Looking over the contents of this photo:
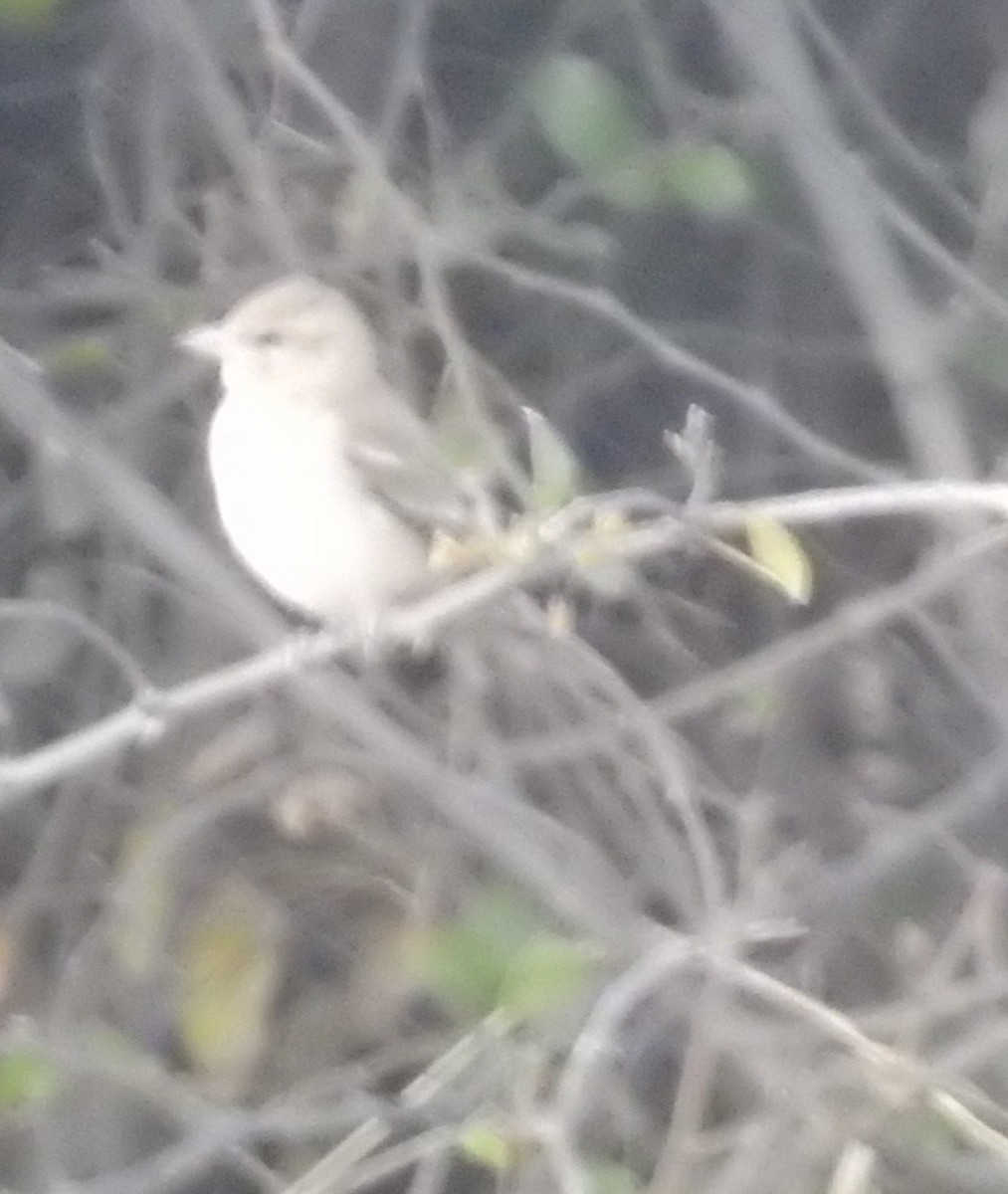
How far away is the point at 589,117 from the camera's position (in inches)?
103

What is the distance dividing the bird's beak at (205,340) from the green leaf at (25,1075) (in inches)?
32.9

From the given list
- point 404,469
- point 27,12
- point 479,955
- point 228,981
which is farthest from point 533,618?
point 27,12

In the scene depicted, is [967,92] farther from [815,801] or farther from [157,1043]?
[157,1043]

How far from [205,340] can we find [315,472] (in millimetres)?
214

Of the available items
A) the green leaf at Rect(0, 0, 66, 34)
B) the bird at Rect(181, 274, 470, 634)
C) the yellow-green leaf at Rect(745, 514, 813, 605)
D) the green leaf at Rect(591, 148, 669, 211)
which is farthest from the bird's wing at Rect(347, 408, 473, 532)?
the yellow-green leaf at Rect(745, 514, 813, 605)

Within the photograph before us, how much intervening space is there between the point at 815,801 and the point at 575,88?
818 mm

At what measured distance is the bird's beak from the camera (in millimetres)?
2766

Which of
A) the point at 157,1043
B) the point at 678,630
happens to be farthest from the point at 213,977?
the point at 678,630

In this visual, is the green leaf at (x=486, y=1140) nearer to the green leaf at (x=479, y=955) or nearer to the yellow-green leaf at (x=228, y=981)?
the green leaf at (x=479, y=955)

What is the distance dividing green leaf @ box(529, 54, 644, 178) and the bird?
34 centimetres

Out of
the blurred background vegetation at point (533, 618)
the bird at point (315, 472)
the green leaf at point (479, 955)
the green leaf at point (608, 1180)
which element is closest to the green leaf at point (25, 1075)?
the blurred background vegetation at point (533, 618)

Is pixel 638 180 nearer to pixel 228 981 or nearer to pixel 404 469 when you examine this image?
pixel 404 469

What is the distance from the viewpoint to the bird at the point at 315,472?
280 cm

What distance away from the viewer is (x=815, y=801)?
9.25 feet
